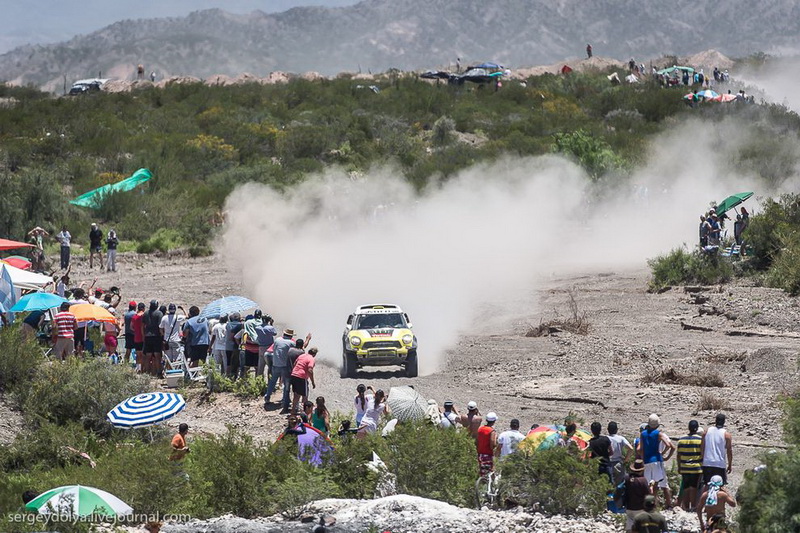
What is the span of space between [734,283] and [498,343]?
8202 mm

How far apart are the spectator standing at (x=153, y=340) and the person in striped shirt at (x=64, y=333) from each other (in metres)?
1.45

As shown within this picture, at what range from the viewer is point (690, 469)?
14.4 meters

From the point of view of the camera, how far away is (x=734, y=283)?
32531 millimetres

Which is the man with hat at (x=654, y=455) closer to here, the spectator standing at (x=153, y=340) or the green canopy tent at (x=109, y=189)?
the spectator standing at (x=153, y=340)

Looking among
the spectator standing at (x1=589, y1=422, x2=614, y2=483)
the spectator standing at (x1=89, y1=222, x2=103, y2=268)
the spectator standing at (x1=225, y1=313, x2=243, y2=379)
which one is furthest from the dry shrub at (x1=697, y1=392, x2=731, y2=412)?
the spectator standing at (x1=89, y1=222, x2=103, y2=268)

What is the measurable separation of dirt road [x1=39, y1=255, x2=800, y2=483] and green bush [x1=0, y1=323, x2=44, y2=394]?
2.90 m

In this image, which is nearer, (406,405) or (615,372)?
(406,405)

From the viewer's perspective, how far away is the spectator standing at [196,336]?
2362cm

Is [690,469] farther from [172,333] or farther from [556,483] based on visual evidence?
[172,333]

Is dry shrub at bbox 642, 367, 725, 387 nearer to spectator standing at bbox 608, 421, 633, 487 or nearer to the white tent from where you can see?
spectator standing at bbox 608, 421, 633, 487

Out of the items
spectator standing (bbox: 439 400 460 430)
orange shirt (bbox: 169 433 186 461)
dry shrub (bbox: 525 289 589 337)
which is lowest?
orange shirt (bbox: 169 433 186 461)

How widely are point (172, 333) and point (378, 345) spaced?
4224 mm

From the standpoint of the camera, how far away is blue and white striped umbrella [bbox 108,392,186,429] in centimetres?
1756

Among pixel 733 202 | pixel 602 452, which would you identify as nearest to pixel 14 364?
pixel 602 452
